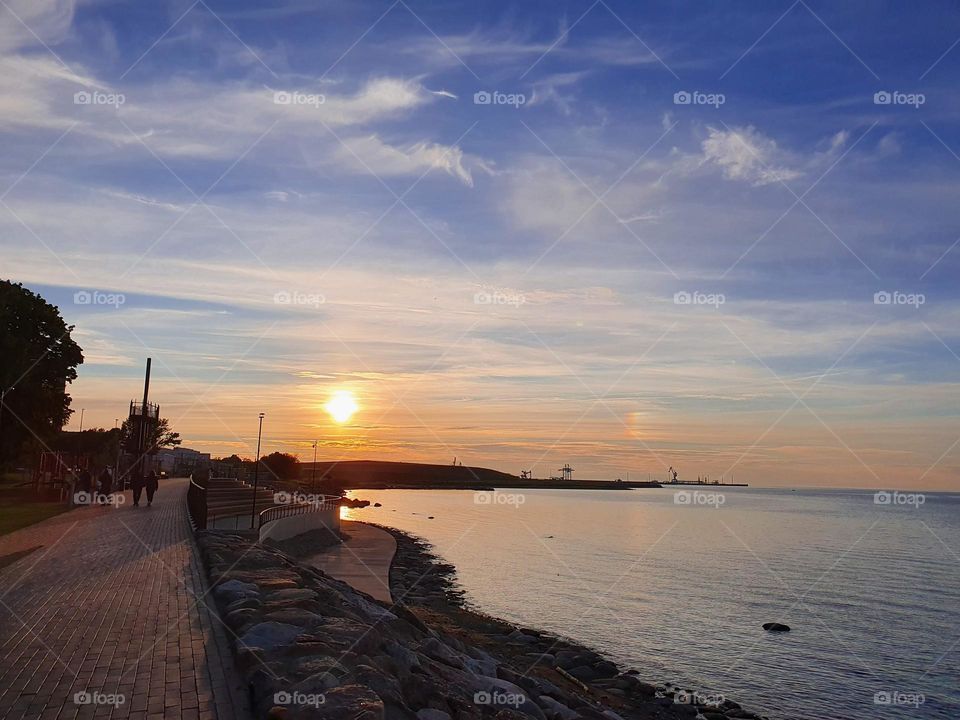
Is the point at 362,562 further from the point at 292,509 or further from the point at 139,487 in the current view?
the point at 139,487

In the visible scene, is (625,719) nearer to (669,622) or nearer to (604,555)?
(669,622)

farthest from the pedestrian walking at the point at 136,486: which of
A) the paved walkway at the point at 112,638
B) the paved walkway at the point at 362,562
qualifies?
the paved walkway at the point at 112,638

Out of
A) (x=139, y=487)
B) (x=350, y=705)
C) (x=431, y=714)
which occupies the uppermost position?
(x=139, y=487)

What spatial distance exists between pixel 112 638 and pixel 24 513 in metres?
22.5

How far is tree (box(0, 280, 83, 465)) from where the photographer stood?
3625 cm

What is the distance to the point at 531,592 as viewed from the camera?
128ft

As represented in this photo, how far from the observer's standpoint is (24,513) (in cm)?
2797

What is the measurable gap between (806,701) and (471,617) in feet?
42.9

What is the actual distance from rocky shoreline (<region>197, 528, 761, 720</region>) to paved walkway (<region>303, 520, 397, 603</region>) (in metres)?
6.59

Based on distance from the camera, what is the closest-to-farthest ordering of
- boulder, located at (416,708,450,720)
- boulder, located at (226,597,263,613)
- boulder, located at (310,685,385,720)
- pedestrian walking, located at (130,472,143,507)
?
1. boulder, located at (310,685,385,720)
2. boulder, located at (416,708,450,720)
3. boulder, located at (226,597,263,613)
4. pedestrian walking, located at (130,472,143,507)

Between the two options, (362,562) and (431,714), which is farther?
(362,562)

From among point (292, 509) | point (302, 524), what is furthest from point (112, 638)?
point (302, 524)

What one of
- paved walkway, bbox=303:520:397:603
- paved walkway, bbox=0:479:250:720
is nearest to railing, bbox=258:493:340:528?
paved walkway, bbox=303:520:397:603

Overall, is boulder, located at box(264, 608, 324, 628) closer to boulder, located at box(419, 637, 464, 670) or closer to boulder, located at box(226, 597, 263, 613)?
boulder, located at box(226, 597, 263, 613)
